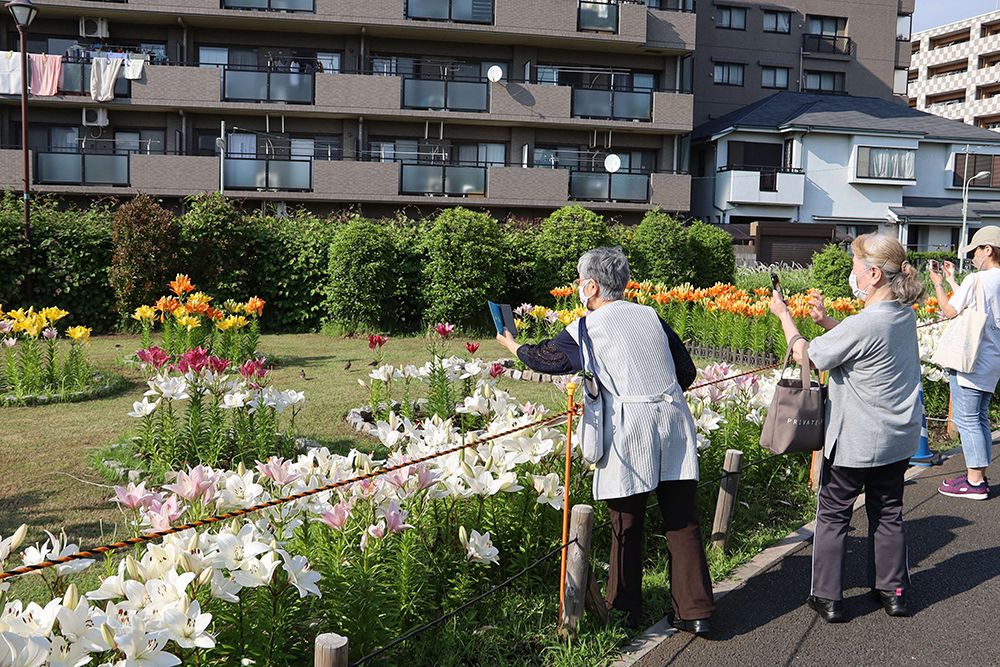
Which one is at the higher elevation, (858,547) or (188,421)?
(188,421)

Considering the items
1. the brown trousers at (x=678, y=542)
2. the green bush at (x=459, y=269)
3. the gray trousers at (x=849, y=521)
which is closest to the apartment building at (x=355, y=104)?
the green bush at (x=459, y=269)

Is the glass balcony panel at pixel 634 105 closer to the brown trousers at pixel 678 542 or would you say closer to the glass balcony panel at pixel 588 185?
the glass balcony panel at pixel 588 185

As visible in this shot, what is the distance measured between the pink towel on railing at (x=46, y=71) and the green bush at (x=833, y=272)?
20.8 m

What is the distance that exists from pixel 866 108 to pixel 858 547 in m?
32.4

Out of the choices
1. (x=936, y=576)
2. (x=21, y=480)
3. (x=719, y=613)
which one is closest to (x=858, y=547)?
(x=936, y=576)

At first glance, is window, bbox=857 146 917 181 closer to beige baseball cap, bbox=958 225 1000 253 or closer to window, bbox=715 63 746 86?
window, bbox=715 63 746 86

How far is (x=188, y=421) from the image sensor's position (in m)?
5.54

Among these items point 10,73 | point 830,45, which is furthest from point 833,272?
point 10,73

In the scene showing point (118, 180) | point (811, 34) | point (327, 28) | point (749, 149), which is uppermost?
point (811, 34)

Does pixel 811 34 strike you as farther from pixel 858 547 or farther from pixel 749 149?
pixel 858 547

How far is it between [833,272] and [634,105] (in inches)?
367

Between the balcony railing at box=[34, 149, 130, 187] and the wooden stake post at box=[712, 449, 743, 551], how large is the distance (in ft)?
68.3

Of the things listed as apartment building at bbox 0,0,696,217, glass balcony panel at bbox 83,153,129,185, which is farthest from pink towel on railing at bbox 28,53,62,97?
glass balcony panel at bbox 83,153,129,185

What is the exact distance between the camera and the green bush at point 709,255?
17.1 m
